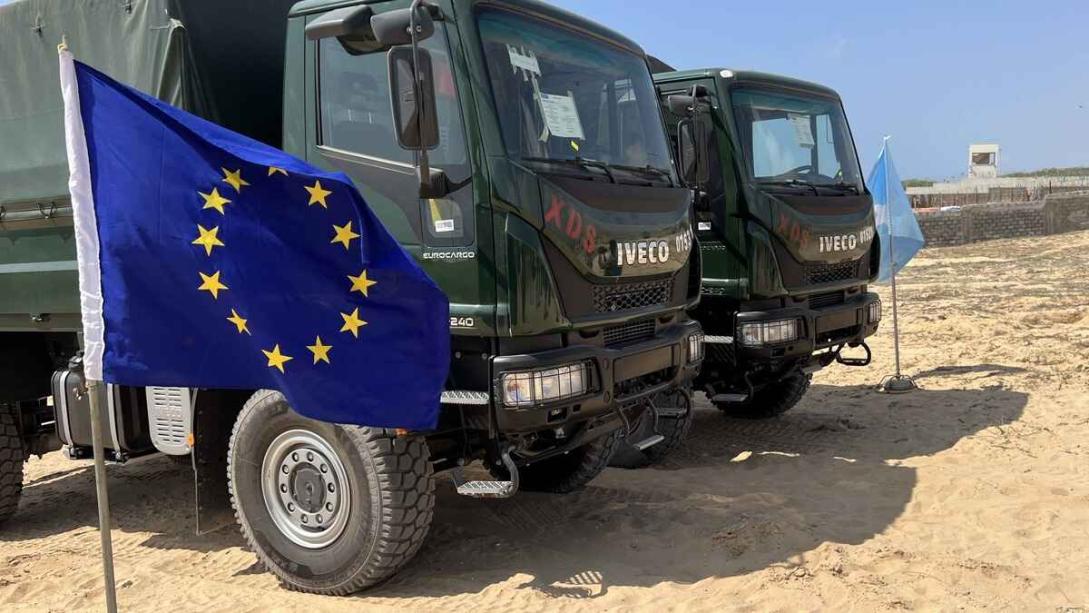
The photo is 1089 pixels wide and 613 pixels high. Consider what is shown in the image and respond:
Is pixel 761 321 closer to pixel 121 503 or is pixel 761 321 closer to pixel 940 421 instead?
pixel 940 421

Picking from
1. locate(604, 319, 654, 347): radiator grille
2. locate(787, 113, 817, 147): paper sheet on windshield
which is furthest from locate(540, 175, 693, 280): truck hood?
locate(787, 113, 817, 147): paper sheet on windshield

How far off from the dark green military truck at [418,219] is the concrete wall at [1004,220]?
2458 cm

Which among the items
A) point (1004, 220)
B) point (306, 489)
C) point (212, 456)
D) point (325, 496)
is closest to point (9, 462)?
point (212, 456)

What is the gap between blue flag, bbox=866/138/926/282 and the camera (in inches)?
352

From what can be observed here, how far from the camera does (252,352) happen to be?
3.54 meters

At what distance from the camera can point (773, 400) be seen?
7.92m

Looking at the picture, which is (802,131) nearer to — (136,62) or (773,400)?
(773,400)

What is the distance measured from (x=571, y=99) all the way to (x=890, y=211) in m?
5.64

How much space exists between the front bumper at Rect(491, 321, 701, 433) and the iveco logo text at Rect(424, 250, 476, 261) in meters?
0.46

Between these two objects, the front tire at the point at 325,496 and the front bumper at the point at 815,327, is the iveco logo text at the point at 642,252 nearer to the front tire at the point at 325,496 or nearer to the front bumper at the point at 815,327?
the front tire at the point at 325,496

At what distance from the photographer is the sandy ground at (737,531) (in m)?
4.02

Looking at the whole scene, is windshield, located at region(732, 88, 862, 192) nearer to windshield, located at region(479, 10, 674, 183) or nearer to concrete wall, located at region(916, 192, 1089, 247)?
windshield, located at region(479, 10, 674, 183)

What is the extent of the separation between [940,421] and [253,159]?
5.99 meters

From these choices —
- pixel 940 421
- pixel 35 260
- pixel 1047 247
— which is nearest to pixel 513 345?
pixel 35 260
